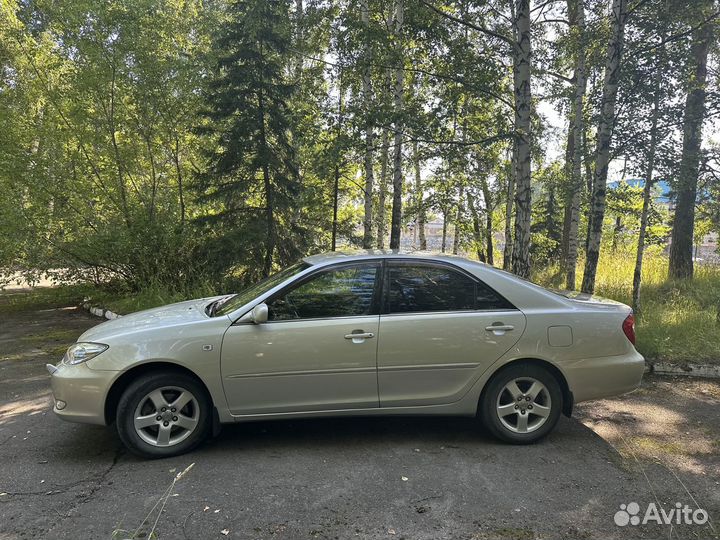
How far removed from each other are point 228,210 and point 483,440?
861 centimetres

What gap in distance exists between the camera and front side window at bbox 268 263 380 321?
12.5 feet

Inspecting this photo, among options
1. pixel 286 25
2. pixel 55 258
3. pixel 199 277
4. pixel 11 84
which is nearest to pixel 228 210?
pixel 199 277

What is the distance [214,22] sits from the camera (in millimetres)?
13820

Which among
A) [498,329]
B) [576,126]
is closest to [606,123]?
[576,126]

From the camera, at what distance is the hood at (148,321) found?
3748mm

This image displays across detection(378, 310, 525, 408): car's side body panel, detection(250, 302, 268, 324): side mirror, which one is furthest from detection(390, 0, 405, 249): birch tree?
detection(250, 302, 268, 324): side mirror

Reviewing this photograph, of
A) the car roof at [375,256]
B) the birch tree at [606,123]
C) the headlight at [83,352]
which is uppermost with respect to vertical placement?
the birch tree at [606,123]

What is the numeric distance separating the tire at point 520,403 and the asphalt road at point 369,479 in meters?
0.14

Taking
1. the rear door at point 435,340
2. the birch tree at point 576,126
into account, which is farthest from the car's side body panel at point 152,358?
the birch tree at point 576,126

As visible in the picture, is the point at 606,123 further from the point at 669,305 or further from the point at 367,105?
the point at 367,105

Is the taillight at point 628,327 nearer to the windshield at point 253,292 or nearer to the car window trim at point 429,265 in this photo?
the car window trim at point 429,265

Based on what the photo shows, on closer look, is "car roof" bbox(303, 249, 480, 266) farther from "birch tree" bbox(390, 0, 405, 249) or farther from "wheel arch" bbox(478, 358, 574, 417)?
"birch tree" bbox(390, 0, 405, 249)

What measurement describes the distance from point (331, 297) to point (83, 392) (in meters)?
2.04

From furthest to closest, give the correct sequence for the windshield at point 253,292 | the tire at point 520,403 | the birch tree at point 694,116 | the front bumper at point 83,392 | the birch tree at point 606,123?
the birch tree at point 694,116, the birch tree at point 606,123, the windshield at point 253,292, the tire at point 520,403, the front bumper at point 83,392
